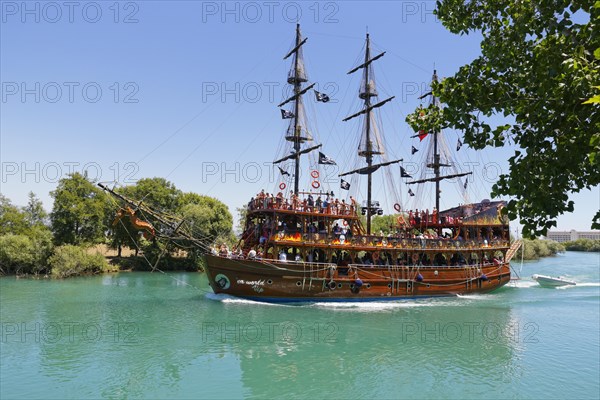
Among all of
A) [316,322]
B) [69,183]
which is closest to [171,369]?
[316,322]

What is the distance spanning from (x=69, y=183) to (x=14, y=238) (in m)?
8.16

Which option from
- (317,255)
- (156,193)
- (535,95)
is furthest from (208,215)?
(535,95)

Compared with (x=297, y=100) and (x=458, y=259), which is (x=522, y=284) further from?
(x=297, y=100)

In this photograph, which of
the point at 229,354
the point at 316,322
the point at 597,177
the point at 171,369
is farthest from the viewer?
the point at 316,322

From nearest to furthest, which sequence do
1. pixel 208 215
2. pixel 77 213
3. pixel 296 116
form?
pixel 296 116, pixel 77 213, pixel 208 215

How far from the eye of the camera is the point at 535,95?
18.3 feet

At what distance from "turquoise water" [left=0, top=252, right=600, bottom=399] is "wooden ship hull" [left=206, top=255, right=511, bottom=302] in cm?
96

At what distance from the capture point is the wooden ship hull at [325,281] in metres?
24.4

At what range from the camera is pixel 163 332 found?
18.0 m

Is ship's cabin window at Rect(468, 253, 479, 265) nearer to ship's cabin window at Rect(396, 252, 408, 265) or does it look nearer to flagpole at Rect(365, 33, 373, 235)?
ship's cabin window at Rect(396, 252, 408, 265)

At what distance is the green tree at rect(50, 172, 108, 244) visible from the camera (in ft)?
147

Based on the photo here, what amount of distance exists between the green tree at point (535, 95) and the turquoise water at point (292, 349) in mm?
8502

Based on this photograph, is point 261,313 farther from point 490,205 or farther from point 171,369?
point 490,205

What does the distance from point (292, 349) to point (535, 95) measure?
12.8 meters
